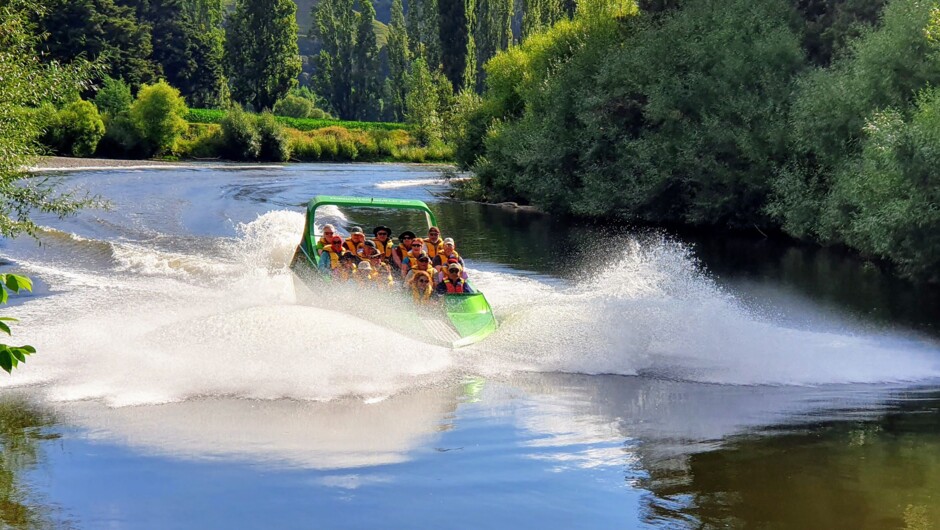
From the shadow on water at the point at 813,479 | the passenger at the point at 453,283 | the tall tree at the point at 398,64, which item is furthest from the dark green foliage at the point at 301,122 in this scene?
the shadow on water at the point at 813,479

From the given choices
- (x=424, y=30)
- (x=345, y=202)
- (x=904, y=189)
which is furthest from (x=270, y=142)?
(x=904, y=189)

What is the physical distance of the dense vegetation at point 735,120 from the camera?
23.5 metres

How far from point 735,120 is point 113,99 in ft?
181

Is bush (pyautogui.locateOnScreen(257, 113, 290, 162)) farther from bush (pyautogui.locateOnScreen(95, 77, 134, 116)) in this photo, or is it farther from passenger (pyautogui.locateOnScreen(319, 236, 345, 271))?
passenger (pyautogui.locateOnScreen(319, 236, 345, 271))

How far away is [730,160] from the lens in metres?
34.2

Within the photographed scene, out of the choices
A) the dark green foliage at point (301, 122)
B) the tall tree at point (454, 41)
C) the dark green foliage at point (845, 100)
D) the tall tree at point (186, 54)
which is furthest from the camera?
the tall tree at point (186, 54)

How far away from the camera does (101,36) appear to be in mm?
84312

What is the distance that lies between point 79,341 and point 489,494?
28.6 feet

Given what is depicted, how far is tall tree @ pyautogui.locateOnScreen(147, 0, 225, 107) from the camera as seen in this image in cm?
9719

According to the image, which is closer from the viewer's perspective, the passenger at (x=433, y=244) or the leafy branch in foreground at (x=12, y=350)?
the leafy branch in foreground at (x=12, y=350)

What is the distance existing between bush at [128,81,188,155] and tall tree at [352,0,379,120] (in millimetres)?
43107

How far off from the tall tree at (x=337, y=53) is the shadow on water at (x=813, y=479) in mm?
108856

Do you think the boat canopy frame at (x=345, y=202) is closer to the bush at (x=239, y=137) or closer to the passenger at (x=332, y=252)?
the passenger at (x=332, y=252)

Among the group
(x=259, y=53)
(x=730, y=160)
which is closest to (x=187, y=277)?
(x=730, y=160)
